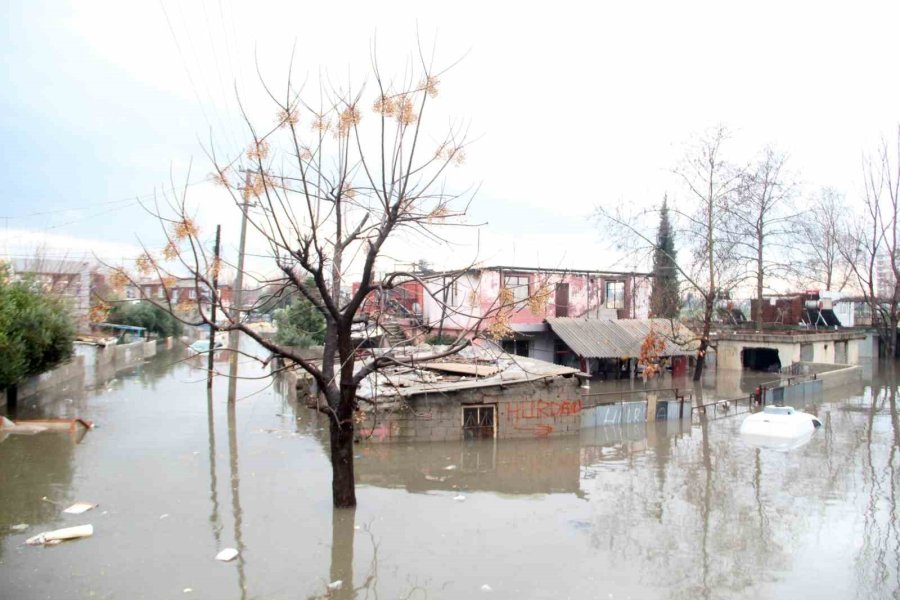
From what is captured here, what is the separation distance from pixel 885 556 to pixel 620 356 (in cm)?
1614

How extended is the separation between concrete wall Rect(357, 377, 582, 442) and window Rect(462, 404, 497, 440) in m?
0.10

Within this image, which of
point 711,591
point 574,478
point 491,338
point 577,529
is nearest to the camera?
point 711,591

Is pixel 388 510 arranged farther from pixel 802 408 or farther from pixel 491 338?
pixel 802 408

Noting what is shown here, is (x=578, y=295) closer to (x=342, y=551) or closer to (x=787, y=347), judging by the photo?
(x=787, y=347)

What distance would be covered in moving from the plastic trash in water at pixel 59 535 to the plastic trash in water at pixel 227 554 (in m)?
1.98

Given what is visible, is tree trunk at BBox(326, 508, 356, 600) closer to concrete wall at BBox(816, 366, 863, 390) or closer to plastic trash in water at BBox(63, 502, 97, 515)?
plastic trash in water at BBox(63, 502, 97, 515)

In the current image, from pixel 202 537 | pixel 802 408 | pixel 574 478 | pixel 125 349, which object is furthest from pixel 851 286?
pixel 202 537

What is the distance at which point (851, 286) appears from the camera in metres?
52.8

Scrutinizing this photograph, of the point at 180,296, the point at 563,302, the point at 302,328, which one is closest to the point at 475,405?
the point at 180,296

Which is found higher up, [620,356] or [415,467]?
[620,356]

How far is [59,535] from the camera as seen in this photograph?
835cm

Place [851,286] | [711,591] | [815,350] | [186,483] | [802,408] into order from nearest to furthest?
1. [711,591]
2. [186,483]
3. [802,408]
4. [815,350]
5. [851,286]

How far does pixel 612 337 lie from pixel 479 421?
41.9ft

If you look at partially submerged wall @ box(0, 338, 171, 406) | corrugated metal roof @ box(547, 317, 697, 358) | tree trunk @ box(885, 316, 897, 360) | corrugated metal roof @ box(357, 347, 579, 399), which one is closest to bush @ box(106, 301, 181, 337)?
partially submerged wall @ box(0, 338, 171, 406)
